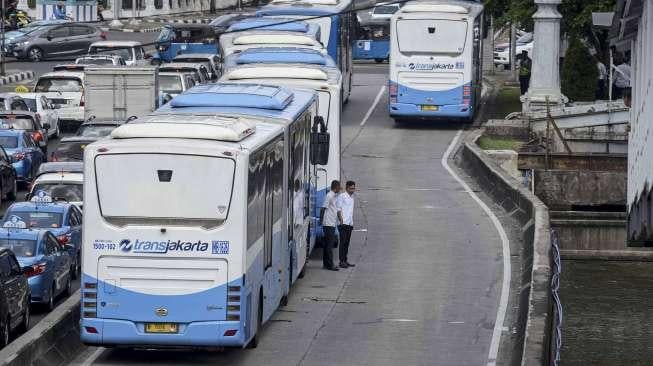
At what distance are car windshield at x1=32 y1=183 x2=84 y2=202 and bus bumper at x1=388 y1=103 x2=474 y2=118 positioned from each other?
55.0ft

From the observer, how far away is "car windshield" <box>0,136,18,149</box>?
39.2 metres

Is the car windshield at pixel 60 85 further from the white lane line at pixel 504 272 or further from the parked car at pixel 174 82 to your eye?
the white lane line at pixel 504 272

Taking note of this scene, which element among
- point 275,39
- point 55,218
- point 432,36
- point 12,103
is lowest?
point 12,103

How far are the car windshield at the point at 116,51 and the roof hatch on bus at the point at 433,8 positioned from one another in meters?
15.6

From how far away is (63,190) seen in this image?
3225 cm

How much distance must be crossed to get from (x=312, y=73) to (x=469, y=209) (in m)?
7.46

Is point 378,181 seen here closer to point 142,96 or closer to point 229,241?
point 142,96

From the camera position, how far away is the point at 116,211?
767 inches

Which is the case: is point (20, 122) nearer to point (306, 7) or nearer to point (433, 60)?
point (306, 7)

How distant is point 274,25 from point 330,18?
433 centimetres

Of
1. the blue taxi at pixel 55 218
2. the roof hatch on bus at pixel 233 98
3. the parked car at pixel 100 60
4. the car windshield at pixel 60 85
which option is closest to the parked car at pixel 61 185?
the blue taxi at pixel 55 218

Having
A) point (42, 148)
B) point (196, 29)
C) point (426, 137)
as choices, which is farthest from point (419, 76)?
point (196, 29)

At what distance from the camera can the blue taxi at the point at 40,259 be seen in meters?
24.8

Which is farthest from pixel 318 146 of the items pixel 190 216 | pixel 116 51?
pixel 116 51
